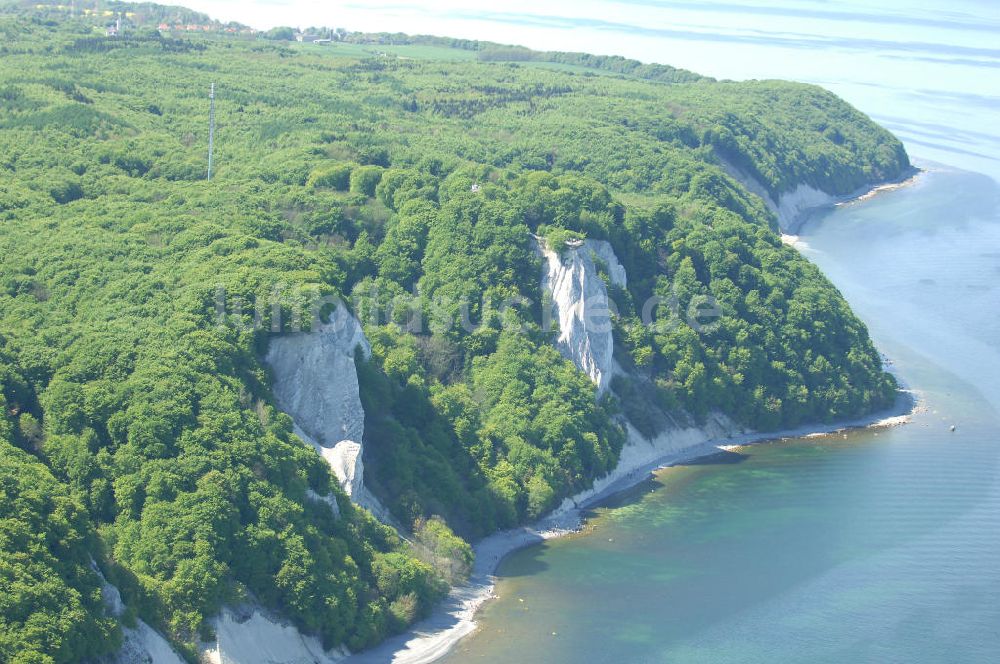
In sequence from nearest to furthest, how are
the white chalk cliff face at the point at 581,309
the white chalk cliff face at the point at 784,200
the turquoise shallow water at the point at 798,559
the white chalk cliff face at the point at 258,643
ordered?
1. the white chalk cliff face at the point at 258,643
2. the turquoise shallow water at the point at 798,559
3. the white chalk cliff face at the point at 581,309
4. the white chalk cliff face at the point at 784,200

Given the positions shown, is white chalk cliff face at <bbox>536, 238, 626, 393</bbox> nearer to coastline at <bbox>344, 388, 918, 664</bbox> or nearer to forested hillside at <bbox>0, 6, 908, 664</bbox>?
forested hillside at <bbox>0, 6, 908, 664</bbox>

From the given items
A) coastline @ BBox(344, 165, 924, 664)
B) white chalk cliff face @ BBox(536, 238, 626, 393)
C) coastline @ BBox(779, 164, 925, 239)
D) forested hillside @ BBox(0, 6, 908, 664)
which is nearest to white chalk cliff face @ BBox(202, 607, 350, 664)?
forested hillside @ BBox(0, 6, 908, 664)

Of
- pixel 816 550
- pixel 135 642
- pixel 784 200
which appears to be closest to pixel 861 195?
pixel 784 200

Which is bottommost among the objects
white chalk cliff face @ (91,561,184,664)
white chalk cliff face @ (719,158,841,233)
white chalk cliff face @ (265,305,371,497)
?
white chalk cliff face @ (91,561,184,664)

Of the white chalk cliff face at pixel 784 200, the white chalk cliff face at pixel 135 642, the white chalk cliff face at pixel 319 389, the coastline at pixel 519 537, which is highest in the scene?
the white chalk cliff face at pixel 784 200

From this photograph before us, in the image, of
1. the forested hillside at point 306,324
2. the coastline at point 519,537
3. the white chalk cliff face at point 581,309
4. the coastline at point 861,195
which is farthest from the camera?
the coastline at point 861,195

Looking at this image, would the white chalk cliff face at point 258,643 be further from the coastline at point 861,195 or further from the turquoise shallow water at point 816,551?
the coastline at point 861,195

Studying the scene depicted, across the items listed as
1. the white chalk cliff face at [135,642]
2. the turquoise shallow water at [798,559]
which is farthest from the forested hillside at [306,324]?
the turquoise shallow water at [798,559]
